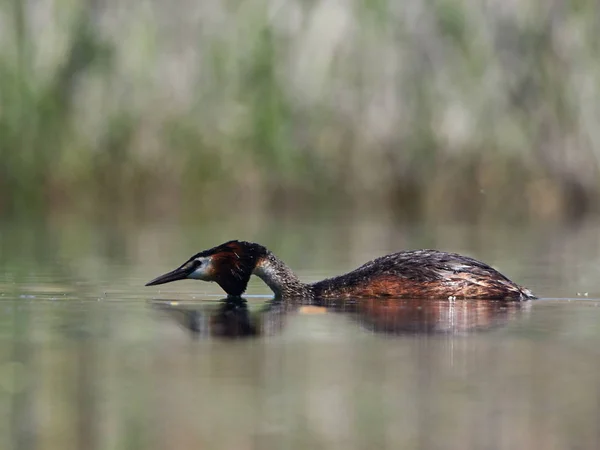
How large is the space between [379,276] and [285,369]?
378cm

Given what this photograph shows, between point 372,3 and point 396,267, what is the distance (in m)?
13.9

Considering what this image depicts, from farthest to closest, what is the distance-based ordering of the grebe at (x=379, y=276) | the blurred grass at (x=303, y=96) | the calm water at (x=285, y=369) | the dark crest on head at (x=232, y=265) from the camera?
the blurred grass at (x=303, y=96)
the dark crest on head at (x=232, y=265)
the grebe at (x=379, y=276)
the calm water at (x=285, y=369)

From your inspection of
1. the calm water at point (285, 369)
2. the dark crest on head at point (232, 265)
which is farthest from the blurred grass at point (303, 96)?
the dark crest on head at point (232, 265)

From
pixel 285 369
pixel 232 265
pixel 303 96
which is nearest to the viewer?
pixel 285 369

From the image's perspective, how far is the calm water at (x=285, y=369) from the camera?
5.71m

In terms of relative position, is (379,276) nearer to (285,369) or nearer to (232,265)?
(232,265)

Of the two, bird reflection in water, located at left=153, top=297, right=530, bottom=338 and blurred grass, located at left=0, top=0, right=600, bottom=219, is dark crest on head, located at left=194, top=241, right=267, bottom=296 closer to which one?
bird reflection in water, located at left=153, top=297, right=530, bottom=338

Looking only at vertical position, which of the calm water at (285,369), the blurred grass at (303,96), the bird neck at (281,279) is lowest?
the calm water at (285,369)

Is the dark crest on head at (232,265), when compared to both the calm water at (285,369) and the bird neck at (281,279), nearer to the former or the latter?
the bird neck at (281,279)

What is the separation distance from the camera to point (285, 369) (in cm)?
734

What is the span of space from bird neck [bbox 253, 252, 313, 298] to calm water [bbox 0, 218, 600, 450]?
212mm

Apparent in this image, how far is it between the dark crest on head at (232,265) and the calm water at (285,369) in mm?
237

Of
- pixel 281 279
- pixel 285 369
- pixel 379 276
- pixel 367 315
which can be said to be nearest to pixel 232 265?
pixel 281 279

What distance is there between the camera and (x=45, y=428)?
582cm
